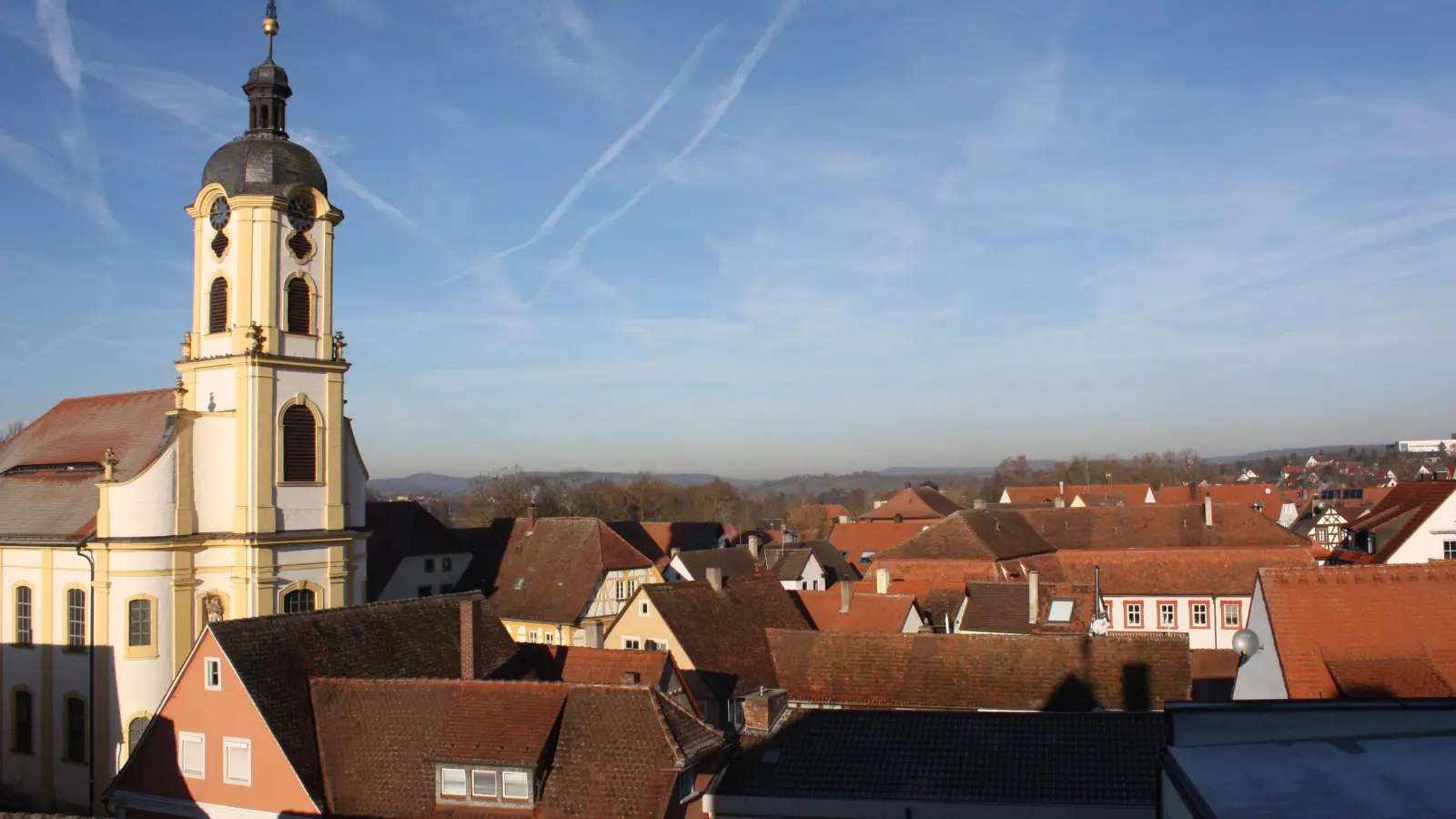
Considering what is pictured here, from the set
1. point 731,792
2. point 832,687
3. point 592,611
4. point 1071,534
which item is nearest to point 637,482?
point 1071,534

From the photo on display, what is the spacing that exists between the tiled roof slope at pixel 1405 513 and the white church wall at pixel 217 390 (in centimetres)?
3548

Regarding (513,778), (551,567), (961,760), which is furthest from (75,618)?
(961,760)

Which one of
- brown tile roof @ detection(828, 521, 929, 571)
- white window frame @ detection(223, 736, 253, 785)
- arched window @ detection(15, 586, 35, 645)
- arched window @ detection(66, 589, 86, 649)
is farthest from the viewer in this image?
brown tile roof @ detection(828, 521, 929, 571)

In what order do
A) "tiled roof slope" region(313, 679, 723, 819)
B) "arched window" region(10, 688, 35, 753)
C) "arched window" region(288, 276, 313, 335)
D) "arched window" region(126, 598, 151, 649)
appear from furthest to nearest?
"arched window" region(288, 276, 313, 335) → "arched window" region(10, 688, 35, 753) → "arched window" region(126, 598, 151, 649) → "tiled roof slope" region(313, 679, 723, 819)

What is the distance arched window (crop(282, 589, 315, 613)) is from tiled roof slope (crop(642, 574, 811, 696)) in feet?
31.2

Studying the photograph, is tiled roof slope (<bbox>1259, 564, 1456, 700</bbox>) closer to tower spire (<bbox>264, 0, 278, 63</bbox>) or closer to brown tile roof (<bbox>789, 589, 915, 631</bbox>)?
brown tile roof (<bbox>789, 589, 915, 631</bbox>)

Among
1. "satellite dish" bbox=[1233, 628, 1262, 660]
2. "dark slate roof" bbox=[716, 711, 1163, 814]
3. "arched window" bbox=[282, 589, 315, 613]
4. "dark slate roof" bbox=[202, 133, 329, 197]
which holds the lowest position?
"dark slate roof" bbox=[716, 711, 1163, 814]

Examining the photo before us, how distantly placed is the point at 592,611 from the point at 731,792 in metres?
29.2

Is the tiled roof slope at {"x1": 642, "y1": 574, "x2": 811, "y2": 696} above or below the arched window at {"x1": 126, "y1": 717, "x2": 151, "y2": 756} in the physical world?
above

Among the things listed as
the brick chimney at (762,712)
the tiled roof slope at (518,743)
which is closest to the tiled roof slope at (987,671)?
the brick chimney at (762,712)

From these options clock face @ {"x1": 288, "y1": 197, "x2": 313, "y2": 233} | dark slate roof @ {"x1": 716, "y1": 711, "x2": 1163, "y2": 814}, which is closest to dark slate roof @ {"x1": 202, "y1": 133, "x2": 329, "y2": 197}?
clock face @ {"x1": 288, "y1": 197, "x2": 313, "y2": 233}

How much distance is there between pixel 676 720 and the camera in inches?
746

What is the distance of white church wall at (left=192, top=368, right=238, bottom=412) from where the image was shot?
104ft

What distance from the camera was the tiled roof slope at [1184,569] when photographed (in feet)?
169
